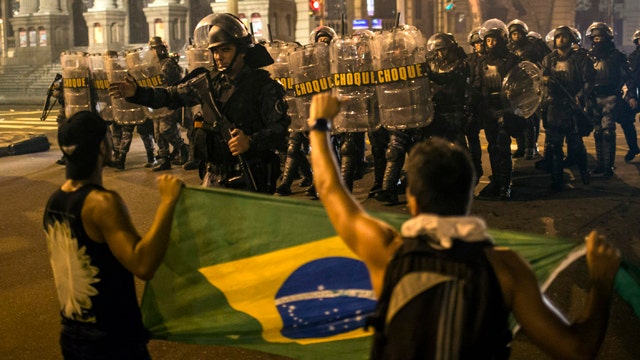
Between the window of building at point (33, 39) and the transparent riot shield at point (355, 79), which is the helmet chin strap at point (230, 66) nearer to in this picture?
the transparent riot shield at point (355, 79)

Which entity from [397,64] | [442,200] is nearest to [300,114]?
[397,64]

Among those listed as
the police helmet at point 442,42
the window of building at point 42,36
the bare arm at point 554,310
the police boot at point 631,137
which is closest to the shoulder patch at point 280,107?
the bare arm at point 554,310

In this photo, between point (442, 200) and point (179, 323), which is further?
point (179, 323)

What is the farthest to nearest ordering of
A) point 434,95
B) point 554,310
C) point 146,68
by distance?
1. point 146,68
2. point 434,95
3. point 554,310

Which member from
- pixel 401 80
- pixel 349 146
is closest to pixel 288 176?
pixel 349 146

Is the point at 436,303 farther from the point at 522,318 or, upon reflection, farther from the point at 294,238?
the point at 294,238

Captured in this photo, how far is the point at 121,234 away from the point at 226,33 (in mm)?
2757

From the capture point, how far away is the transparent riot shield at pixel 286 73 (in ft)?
36.0

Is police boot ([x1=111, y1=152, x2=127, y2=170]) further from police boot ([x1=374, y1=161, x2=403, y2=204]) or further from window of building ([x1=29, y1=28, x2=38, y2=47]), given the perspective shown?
window of building ([x1=29, y1=28, x2=38, y2=47])

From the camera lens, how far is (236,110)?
5.61 metres

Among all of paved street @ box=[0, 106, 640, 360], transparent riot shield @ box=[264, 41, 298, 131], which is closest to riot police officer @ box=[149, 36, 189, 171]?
paved street @ box=[0, 106, 640, 360]

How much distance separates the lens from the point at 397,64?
967 cm

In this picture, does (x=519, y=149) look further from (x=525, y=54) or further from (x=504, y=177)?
(x=504, y=177)

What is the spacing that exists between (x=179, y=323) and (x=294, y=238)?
0.73 metres
